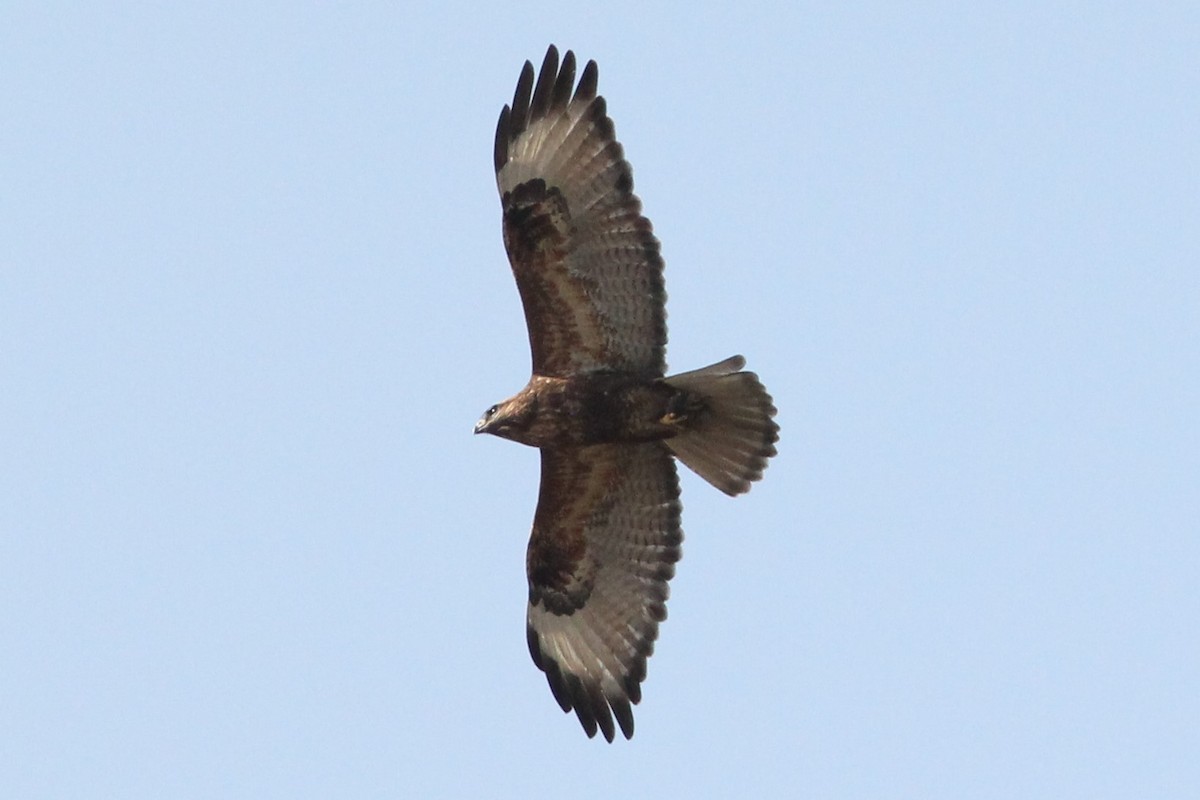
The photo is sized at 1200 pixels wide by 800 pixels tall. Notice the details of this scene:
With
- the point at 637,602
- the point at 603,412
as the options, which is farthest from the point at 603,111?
the point at 637,602

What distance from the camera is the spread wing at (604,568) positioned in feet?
44.5

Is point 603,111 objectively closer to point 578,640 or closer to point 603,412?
point 603,412

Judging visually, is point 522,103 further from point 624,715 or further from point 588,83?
point 624,715

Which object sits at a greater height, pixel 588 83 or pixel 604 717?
pixel 588 83

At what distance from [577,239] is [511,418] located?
1.04 m

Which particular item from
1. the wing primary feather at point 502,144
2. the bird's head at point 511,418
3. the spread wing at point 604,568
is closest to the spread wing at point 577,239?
the wing primary feather at point 502,144

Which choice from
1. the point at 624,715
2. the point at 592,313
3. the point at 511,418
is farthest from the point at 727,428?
the point at 624,715

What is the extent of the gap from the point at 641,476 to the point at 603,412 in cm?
83

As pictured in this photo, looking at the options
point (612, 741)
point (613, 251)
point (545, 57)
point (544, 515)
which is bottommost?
point (612, 741)

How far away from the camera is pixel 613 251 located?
42.2ft

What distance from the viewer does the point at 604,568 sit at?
13742 mm

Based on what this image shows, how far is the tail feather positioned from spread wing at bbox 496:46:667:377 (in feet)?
1.05

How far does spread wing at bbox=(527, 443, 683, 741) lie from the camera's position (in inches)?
534

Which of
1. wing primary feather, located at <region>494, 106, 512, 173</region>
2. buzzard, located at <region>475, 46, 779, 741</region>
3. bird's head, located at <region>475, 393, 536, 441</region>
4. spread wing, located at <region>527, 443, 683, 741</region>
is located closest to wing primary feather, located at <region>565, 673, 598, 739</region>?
spread wing, located at <region>527, 443, 683, 741</region>
